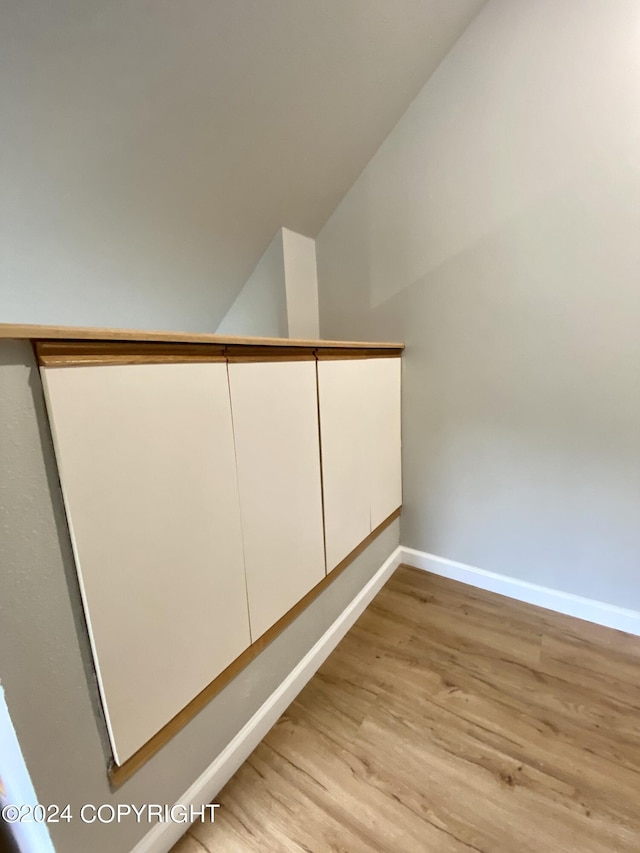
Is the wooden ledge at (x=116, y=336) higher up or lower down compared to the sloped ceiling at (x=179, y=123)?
lower down

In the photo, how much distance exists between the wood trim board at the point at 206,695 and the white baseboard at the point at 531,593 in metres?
0.69

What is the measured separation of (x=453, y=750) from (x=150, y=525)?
104 cm

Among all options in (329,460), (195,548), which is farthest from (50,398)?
(329,460)

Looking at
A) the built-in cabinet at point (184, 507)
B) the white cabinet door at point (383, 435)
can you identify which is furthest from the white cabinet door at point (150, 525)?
the white cabinet door at point (383, 435)

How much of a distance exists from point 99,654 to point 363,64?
189cm

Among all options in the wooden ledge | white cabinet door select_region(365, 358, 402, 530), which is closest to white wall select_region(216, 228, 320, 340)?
white cabinet door select_region(365, 358, 402, 530)

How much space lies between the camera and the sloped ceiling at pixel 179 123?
3.07ft

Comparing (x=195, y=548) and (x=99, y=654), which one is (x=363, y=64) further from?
(x=99, y=654)

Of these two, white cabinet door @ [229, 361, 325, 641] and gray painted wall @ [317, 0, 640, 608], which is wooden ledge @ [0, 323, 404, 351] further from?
gray painted wall @ [317, 0, 640, 608]

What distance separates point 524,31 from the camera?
1339 millimetres

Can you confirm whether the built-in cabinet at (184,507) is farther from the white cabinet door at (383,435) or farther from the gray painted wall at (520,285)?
the gray painted wall at (520,285)

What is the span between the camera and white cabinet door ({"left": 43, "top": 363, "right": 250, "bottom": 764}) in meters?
0.65
